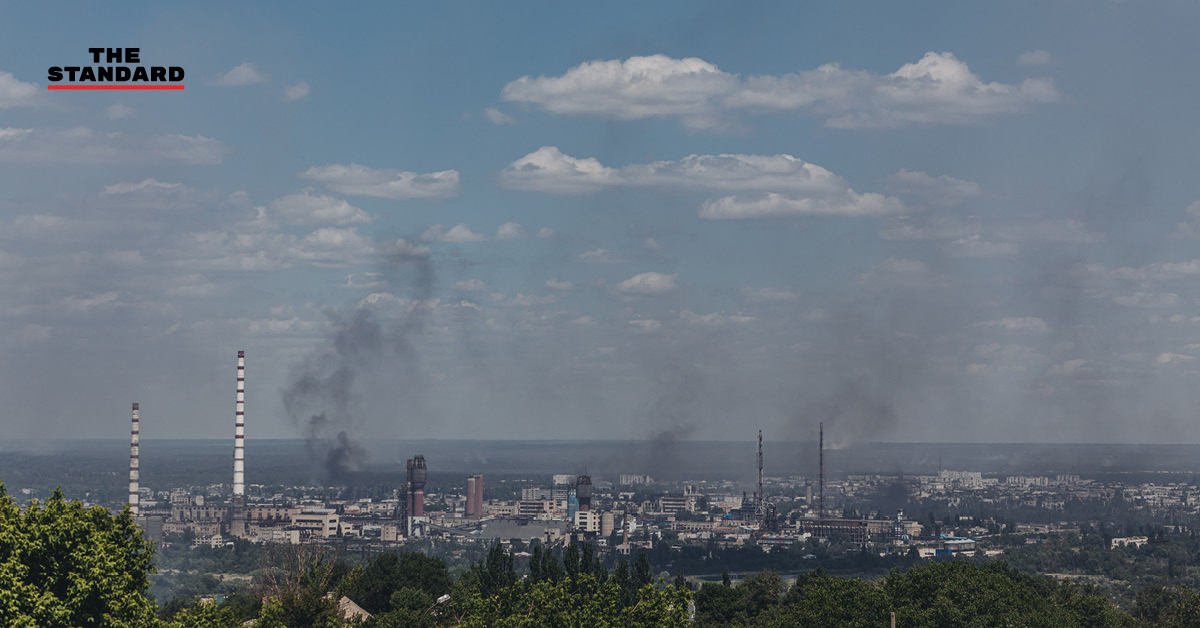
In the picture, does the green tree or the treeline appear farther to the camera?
the treeline

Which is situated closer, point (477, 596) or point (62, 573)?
point (62, 573)

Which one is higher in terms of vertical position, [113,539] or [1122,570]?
[113,539]

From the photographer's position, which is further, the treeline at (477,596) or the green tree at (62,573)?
the treeline at (477,596)

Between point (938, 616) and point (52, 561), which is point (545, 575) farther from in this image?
point (52, 561)

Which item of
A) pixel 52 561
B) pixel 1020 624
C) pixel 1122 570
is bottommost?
pixel 1122 570

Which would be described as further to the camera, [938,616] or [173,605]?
[173,605]

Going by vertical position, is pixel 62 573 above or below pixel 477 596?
above

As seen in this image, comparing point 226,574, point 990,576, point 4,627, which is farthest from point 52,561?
point 226,574

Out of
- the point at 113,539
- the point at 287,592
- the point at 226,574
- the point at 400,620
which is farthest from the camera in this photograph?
the point at 226,574
